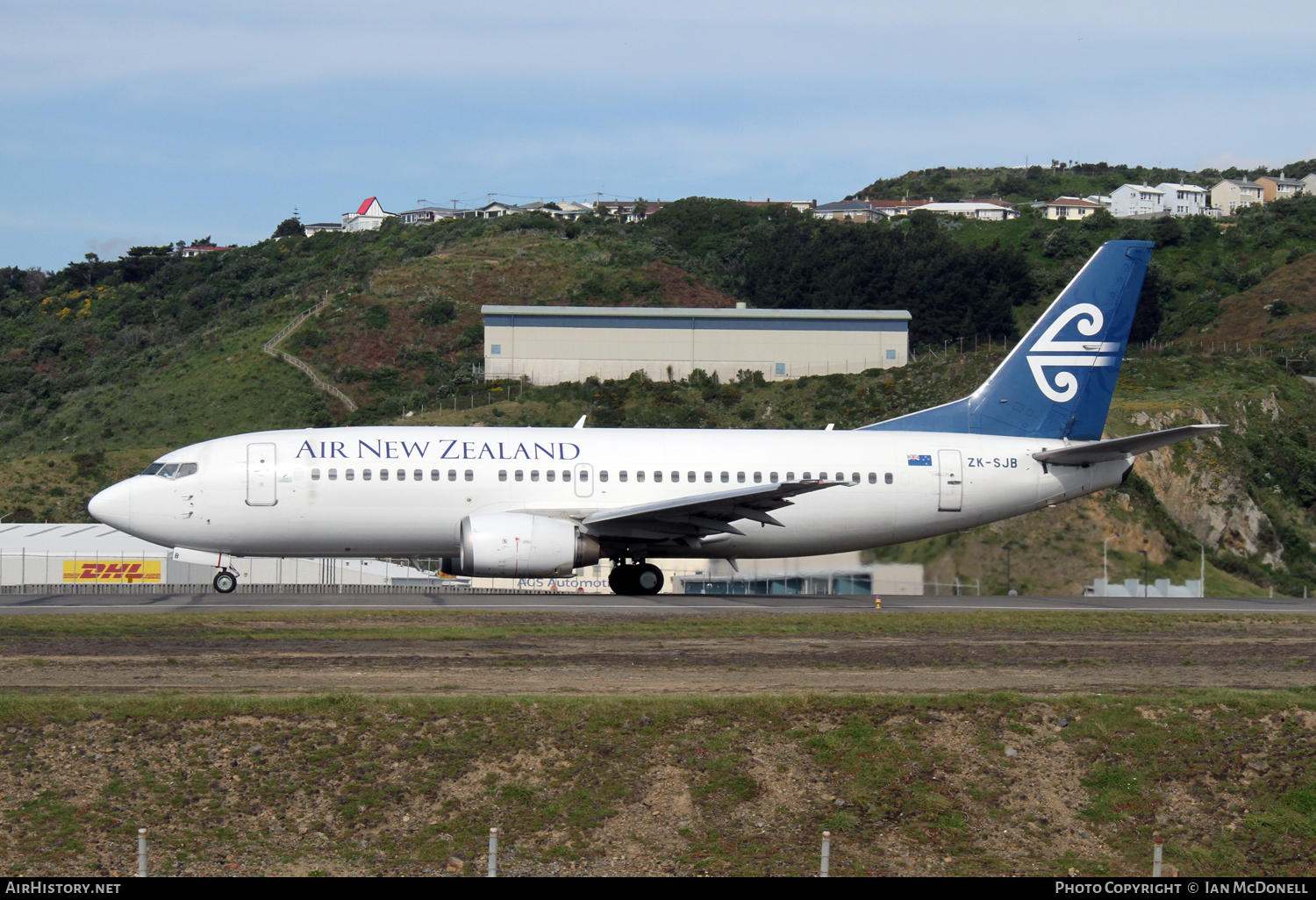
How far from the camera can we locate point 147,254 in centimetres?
15012

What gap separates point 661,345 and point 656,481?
146 feet

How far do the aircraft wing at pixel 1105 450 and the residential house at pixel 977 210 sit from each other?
4779 inches

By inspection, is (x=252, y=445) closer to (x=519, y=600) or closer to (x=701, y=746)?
(x=519, y=600)

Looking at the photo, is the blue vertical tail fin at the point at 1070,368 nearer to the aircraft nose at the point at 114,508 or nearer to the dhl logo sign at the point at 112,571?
the aircraft nose at the point at 114,508

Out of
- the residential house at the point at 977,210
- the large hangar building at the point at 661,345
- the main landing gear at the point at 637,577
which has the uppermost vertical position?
the residential house at the point at 977,210

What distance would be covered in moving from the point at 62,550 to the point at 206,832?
109 feet

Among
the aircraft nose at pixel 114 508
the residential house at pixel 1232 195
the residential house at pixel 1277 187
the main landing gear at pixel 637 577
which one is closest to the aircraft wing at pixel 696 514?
the main landing gear at pixel 637 577

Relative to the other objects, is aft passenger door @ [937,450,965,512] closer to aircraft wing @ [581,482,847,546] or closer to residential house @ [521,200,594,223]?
aircraft wing @ [581,482,847,546]

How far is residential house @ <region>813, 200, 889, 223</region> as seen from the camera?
535ft

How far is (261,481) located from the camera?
88.1ft

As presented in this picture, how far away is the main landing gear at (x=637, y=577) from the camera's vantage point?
95.7ft

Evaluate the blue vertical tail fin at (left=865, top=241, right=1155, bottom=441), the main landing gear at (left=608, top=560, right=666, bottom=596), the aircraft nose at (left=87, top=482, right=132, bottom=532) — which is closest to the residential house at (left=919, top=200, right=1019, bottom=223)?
the blue vertical tail fin at (left=865, top=241, right=1155, bottom=441)

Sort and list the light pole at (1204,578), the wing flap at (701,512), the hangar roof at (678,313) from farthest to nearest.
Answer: the hangar roof at (678,313) → the light pole at (1204,578) → the wing flap at (701,512)

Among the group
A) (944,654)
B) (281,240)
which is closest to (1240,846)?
(944,654)
